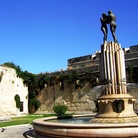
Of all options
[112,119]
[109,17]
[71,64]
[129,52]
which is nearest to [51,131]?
[112,119]

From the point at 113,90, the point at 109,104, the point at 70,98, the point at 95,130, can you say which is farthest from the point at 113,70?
the point at 70,98

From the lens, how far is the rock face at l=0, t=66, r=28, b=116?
1204 inches

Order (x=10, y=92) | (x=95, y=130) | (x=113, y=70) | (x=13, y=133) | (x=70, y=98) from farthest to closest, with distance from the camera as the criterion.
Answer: (x=10, y=92) → (x=70, y=98) → (x=13, y=133) → (x=113, y=70) → (x=95, y=130)

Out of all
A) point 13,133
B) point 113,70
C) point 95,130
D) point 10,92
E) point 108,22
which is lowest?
point 13,133

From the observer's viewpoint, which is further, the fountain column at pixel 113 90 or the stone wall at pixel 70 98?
the stone wall at pixel 70 98

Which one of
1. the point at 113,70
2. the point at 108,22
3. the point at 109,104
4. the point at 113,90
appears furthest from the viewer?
the point at 108,22

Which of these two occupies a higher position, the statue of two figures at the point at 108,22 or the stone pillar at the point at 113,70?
the statue of two figures at the point at 108,22

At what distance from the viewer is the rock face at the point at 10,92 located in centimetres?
3059

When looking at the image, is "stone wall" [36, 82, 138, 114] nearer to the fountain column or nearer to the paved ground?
the paved ground

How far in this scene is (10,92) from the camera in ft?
104

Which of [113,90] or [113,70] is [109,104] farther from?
[113,70]

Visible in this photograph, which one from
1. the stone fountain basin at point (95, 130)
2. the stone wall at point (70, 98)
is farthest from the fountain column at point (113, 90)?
the stone wall at point (70, 98)

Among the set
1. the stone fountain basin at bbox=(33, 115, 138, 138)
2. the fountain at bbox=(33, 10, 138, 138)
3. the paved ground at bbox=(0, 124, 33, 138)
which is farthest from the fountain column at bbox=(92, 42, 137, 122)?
the paved ground at bbox=(0, 124, 33, 138)

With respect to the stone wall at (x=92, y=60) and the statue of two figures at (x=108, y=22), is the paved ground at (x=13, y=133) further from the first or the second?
the stone wall at (x=92, y=60)
